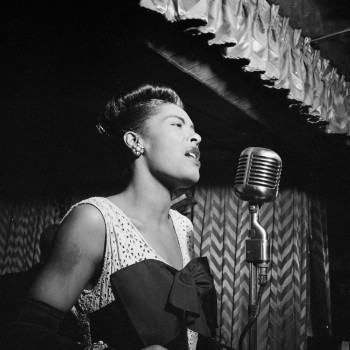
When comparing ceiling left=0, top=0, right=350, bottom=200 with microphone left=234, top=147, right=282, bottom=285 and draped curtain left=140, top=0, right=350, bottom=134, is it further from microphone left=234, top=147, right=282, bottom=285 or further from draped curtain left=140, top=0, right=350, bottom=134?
microphone left=234, top=147, right=282, bottom=285

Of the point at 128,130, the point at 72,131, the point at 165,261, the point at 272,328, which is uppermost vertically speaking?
the point at 72,131

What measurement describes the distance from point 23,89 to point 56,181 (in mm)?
2278

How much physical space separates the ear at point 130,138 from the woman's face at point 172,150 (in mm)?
54

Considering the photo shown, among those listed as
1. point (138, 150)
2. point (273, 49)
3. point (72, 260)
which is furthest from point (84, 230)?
point (273, 49)

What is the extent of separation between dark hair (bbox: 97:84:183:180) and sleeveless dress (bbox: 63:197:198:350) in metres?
0.40

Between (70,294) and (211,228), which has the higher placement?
(211,228)

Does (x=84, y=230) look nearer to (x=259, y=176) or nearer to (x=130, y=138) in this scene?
(x=130, y=138)

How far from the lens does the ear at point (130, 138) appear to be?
2025 mm

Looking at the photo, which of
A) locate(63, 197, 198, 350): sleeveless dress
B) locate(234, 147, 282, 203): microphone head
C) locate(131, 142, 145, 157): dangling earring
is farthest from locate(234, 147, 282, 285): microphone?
locate(131, 142, 145, 157): dangling earring

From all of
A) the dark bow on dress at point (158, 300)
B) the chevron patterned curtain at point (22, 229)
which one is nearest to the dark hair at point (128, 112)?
the dark bow on dress at point (158, 300)

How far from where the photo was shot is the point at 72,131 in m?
4.54

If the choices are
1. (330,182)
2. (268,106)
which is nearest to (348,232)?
(330,182)

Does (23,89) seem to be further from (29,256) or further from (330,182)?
(330,182)

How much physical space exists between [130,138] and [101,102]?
1.67m
